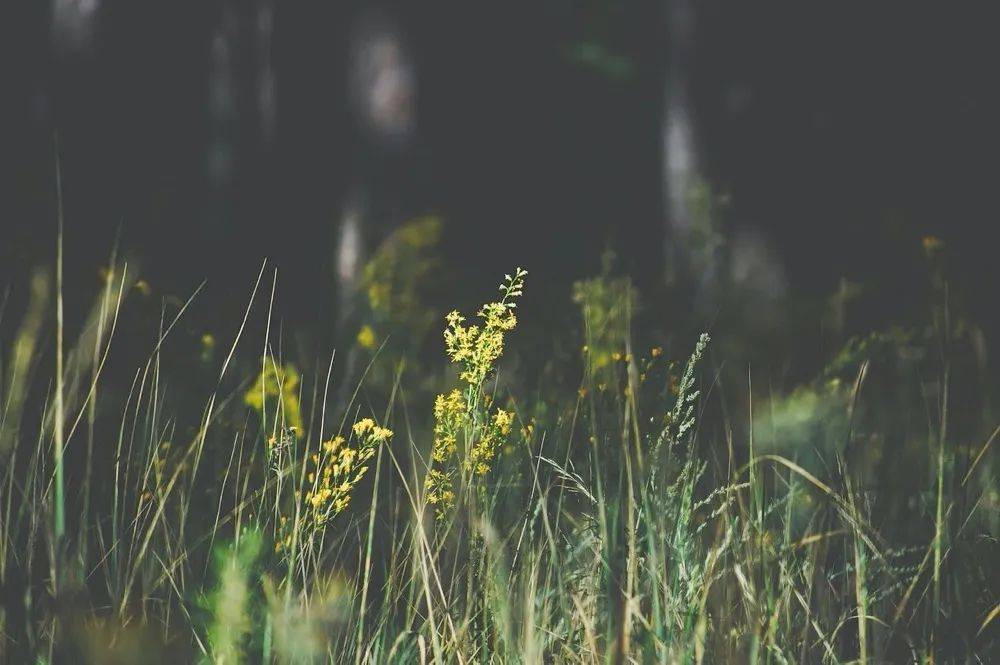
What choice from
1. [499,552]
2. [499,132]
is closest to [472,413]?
[499,552]

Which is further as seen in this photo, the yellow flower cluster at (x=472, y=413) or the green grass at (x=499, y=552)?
the yellow flower cluster at (x=472, y=413)

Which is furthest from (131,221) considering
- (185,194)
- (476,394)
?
(476,394)

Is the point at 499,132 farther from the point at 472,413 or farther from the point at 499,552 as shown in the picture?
the point at 499,552

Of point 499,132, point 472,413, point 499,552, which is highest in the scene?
point 499,132

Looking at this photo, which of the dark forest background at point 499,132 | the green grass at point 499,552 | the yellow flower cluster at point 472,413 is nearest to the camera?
the green grass at point 499,552

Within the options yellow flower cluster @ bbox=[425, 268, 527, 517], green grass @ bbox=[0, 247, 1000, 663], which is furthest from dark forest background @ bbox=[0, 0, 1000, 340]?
yellow flower cluster @ bbox=[425, 268, 527, 517]

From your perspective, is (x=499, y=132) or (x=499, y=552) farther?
(x=499, y=132)

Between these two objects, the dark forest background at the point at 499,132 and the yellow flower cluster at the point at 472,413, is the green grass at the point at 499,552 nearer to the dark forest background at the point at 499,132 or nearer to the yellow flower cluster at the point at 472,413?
the yellow flower cluster at the point at 472,413

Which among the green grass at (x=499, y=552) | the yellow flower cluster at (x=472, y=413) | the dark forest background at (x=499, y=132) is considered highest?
the dark forest background at (x=499, y=132)

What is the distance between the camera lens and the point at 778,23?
232 inches

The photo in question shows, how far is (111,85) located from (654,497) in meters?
5.04

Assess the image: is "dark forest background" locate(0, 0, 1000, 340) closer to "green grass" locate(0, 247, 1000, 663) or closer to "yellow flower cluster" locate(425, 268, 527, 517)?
"green grass" locate(0, 247, 1000, 663)

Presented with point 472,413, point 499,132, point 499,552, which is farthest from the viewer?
point 499,132

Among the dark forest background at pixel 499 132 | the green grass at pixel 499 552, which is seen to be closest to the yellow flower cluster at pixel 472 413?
the green grass at pixel 499 552
